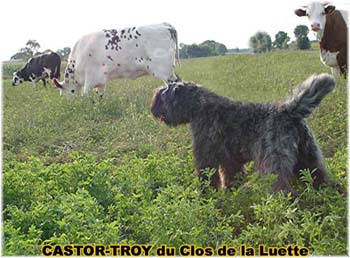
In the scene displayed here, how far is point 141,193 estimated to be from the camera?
4.26 metres

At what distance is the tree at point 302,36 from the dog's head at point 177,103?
4.32 metres

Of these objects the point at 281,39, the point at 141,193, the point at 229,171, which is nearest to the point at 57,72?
the point at 281,39

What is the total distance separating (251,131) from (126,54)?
6152 millimetres

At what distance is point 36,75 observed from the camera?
1831cm

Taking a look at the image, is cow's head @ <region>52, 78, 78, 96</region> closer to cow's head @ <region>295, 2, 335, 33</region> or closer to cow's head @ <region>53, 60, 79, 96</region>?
cow's head @ <region>53, 60, 79, 96</region>

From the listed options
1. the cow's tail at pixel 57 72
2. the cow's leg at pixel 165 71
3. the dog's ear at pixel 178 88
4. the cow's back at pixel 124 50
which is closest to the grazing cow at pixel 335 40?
the cow's leg at pixel 165 71

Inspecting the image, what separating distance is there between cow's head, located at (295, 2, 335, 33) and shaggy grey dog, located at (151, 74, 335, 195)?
3.89 m

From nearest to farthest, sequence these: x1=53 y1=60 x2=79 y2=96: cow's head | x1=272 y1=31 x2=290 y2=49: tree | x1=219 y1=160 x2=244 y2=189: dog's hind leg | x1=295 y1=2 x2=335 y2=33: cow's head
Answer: x1=219 y1=160 x2=244 y2=189: dog's hind leg, x1=295 y1=2 x2=335 y2=33: cow's head, x1=272 y1=31 x2=290 y2=49: tree, x1=53 y1=60 x2=79 y2=96: cow's head

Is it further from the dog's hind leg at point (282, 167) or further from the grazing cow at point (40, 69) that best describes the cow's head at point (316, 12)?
the grazing cow at point (40, 69)

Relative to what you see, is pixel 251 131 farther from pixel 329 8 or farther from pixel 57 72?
pixel 57 72

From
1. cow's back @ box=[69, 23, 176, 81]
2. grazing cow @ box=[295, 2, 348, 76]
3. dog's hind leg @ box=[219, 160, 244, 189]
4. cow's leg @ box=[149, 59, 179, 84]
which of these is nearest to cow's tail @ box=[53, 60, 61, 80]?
cow's back @ box=[69, 23, 176, 81]

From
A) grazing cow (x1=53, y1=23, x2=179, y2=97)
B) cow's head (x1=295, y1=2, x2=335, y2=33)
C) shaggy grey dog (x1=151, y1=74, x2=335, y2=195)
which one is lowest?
shaggy grey dog (x1=151, y1=74, x2=335, y2=195)

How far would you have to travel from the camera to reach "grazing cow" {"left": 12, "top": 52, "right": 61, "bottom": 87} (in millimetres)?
18391

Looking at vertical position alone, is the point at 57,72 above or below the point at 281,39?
below
